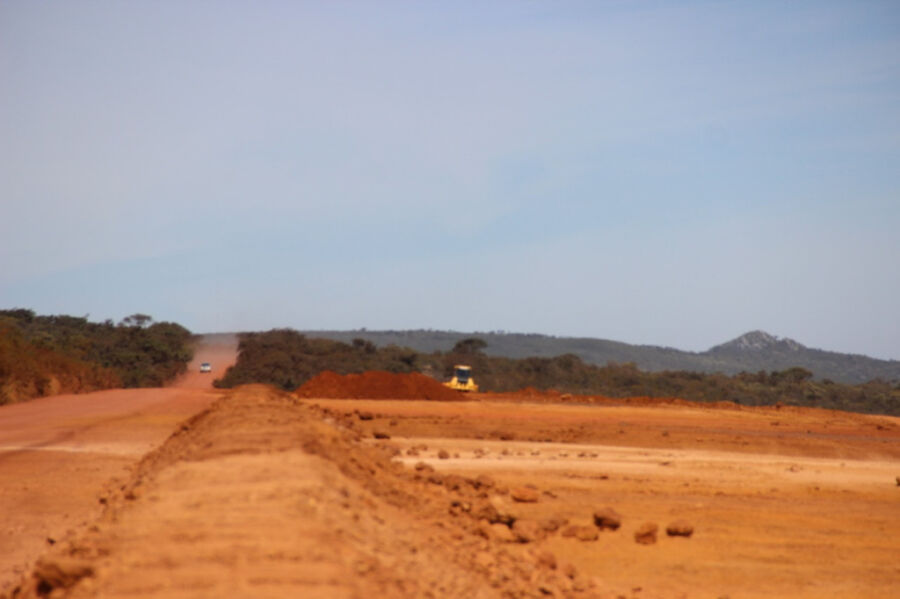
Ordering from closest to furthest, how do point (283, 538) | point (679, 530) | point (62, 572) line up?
point (62, 572)
point (283, 538)
point (679, 530)

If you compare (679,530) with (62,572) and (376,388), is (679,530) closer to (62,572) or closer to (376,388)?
(62,572)

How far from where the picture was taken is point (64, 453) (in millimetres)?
20500

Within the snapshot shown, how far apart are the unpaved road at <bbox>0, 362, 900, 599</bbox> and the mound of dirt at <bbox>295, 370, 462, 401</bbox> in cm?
1620

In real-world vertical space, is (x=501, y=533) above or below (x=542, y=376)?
below

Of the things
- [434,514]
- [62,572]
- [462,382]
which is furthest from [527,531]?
[462,382]

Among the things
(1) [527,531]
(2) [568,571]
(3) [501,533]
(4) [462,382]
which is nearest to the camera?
(2) [568,571]

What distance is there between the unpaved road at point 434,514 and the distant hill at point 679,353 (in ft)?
444

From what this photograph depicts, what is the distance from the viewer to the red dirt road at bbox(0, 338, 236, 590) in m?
13.2

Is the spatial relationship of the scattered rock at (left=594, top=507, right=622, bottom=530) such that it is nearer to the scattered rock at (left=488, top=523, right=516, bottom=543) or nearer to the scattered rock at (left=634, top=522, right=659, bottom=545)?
the scattered rock at (left=634, top=522, right=659, bottom=545)

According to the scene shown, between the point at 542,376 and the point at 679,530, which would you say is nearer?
the point at 679,530

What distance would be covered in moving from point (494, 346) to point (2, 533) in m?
160

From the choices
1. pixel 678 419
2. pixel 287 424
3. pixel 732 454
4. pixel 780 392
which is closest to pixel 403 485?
pixel 287 424

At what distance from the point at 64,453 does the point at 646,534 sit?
Result: 11442 millimetres

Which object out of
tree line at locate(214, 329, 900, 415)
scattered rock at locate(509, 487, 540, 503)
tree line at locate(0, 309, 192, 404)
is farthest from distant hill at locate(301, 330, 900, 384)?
scattered rock at locate(509, 487, 540, 503)
